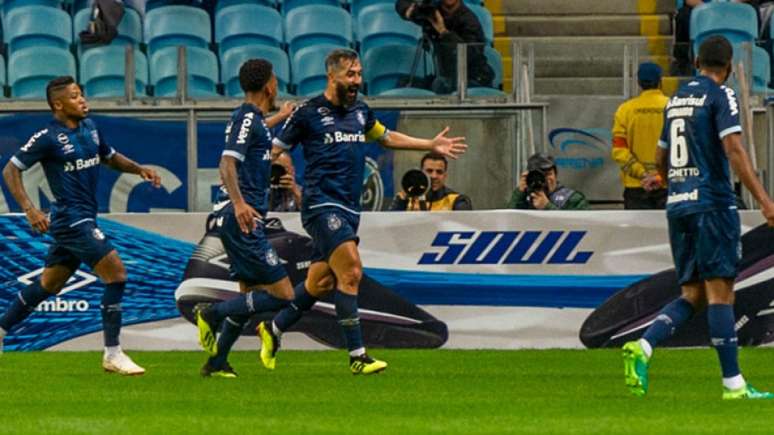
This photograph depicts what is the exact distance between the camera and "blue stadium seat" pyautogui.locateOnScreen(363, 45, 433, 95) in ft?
59.0

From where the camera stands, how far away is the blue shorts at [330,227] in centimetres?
1304

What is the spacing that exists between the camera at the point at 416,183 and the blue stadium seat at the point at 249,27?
4591 mm

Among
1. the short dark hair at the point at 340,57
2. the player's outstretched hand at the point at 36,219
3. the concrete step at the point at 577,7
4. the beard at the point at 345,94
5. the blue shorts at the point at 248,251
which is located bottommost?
the blue shorts at the point at 248,251

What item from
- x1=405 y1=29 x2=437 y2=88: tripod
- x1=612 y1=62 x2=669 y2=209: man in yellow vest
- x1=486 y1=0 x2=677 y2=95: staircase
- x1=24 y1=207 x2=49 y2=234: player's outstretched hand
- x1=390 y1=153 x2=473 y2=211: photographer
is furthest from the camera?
x1=486 y1=0 x2=677 y2=95: staircase

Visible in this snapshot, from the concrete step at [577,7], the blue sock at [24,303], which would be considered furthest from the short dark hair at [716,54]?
the concrete step at [577,7]

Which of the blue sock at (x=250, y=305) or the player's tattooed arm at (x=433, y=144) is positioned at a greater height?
the player's tattooed arm at (x=433, y=144)

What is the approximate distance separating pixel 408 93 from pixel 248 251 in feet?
17.1

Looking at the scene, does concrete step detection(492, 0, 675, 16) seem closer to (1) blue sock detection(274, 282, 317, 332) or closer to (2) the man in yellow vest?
(2) the man in yellow vest

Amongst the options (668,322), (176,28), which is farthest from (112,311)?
(176,28)

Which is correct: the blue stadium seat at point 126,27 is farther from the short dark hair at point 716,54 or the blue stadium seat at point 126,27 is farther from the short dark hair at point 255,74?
the short dark hair at point 716,54

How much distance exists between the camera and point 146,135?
649 inches

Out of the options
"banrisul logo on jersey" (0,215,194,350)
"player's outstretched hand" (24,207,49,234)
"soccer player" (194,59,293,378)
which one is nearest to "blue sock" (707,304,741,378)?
"soccer player" (194,59,293,378)

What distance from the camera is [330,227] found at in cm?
1305

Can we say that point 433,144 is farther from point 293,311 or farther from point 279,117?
point 293,311
